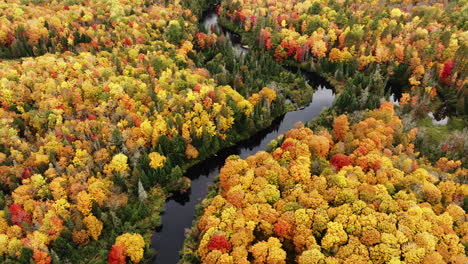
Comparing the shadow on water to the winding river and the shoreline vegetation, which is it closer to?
the winding river

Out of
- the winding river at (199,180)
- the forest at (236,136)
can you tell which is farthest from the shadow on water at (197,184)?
the forest at (236,136)

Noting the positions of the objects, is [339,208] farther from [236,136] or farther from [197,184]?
[236,136]

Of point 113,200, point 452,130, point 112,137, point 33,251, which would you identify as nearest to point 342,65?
point 452,130

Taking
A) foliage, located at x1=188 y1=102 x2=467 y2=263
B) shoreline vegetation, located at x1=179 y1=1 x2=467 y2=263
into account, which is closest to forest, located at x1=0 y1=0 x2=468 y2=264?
foliage, located at x1=188 y1=102 x2=467 y2=263

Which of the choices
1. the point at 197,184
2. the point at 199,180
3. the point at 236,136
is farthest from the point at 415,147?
the point at 197,184

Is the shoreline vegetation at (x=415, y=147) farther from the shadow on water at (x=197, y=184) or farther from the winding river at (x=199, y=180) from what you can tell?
the shadow on water at (x=197, y=184)
